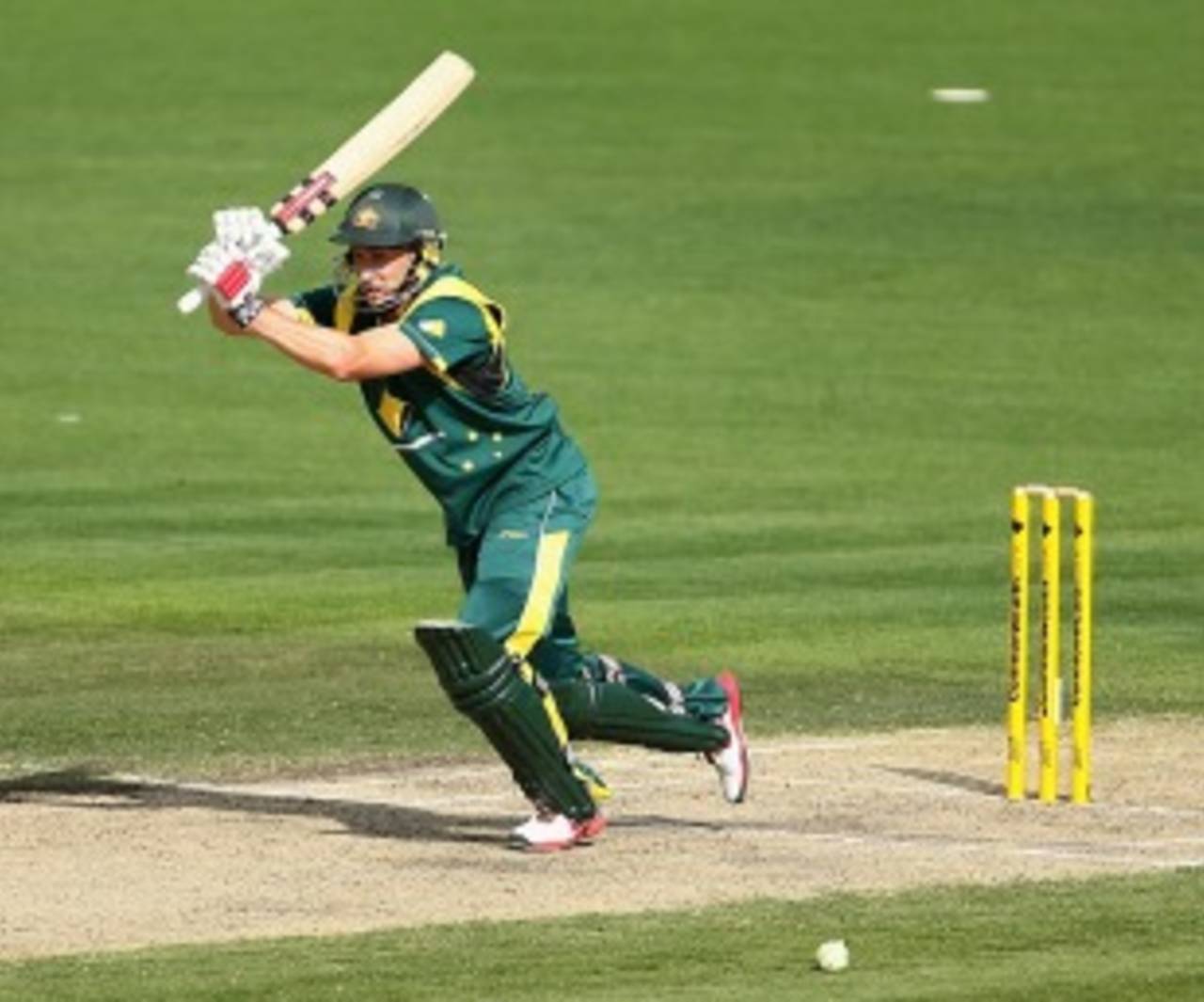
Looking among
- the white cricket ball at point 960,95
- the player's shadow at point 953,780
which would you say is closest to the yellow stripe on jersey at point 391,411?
the player's shadow at point 953,780

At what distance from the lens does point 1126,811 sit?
14.9m

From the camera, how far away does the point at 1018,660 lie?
49.6 ft

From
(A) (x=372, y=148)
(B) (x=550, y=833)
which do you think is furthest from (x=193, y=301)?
(B) (x=550, y=833)

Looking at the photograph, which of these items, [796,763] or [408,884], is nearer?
[408,884]

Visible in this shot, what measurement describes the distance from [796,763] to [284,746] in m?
1.86

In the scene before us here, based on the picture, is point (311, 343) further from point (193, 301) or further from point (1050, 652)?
point (1050, 652)

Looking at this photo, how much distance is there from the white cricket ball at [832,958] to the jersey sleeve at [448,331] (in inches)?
106

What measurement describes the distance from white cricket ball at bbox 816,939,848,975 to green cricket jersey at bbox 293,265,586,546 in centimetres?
267

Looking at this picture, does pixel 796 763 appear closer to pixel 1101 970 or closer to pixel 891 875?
pixel 891 875

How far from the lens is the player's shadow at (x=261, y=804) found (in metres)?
14.6

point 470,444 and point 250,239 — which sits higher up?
point 250,239

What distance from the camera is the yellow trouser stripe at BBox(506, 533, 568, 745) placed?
14.1 m

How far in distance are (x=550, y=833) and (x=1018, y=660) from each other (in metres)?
1.85

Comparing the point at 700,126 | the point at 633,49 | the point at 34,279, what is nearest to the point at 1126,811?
the point at 34,279
